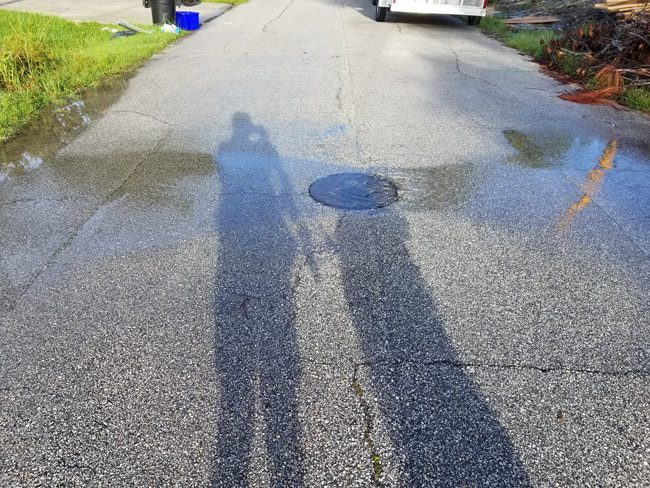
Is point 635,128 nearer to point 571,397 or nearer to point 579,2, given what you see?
point 571,397

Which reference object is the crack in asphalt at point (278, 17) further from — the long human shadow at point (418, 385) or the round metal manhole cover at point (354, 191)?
the long human shadow at point (418, 385)

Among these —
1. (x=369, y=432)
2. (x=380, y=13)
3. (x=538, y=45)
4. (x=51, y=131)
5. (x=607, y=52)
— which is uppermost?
(x=380, y=13)

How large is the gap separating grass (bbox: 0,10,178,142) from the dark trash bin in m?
1.48

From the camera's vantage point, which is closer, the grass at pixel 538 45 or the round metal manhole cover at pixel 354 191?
the round metal manhole cover at pixel 354 191

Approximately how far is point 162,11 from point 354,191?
1079 cm

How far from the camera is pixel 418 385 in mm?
2570

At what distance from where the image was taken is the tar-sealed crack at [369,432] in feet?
7.02

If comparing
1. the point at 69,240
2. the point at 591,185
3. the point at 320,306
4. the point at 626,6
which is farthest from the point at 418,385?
the point at 626,6

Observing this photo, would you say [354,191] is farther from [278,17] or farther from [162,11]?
[278,17]

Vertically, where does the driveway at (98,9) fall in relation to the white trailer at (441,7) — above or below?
below

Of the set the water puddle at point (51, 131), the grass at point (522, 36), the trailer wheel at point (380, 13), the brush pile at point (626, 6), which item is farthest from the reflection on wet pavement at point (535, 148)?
the trailer wheel at point (380, 13)

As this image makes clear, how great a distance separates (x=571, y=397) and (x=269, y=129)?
4827mm

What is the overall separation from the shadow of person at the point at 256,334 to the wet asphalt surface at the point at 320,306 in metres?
0.01

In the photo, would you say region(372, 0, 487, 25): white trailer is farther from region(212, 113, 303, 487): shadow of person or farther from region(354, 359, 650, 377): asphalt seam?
region(354, 359, 650, 377): asphalt seam
